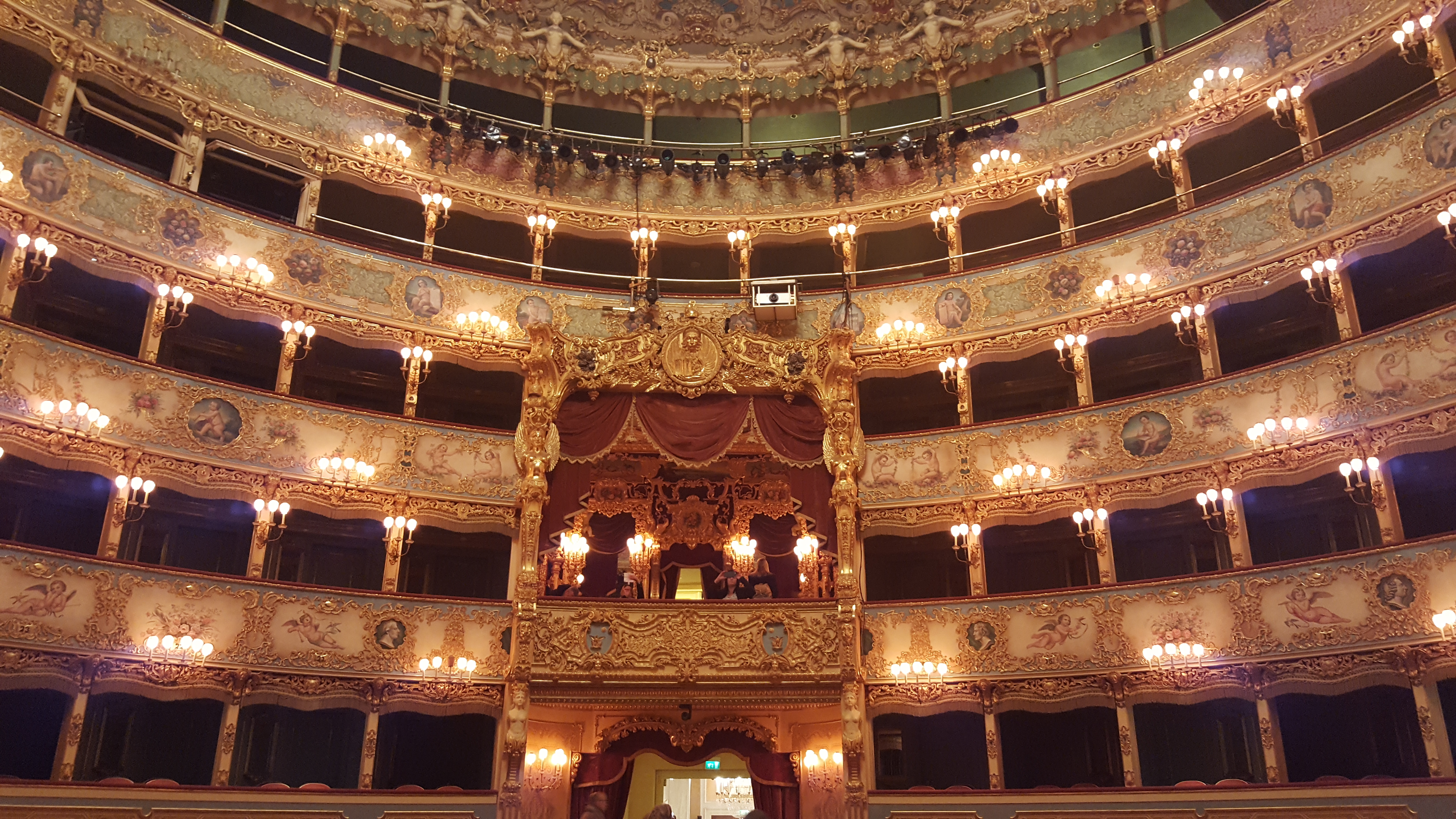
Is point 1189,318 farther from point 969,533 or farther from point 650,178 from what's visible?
point 650,178

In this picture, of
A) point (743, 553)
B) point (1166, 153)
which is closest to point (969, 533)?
point (743, 553)

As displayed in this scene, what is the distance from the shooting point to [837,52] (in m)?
23.3

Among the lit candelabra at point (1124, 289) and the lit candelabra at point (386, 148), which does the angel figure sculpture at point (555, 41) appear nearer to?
the lit candelabra at point (386, 148)

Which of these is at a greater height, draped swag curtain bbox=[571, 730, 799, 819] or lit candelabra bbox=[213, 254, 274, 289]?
lit candelabra bbox=[213, 254, 274, 289]

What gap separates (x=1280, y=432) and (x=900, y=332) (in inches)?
288

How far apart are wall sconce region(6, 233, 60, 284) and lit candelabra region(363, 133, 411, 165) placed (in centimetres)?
638

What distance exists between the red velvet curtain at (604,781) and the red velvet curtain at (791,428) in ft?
20.6

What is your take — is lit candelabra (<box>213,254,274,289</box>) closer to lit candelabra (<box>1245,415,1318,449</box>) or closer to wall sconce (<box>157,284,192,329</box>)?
wall sconce (<box>157,284,192,329</box>)

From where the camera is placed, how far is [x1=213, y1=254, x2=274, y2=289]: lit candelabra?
18094 millimetres

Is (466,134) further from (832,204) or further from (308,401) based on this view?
(832,204)

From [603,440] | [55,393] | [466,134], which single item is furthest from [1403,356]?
[55,393]

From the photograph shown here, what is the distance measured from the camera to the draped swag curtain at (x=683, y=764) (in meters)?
17.4

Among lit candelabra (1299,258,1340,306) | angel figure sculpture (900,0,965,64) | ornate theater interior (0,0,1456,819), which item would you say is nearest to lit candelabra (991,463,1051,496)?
ornate theater interior (0,0,1456,819)

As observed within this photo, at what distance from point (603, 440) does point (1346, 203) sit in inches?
A: 527
